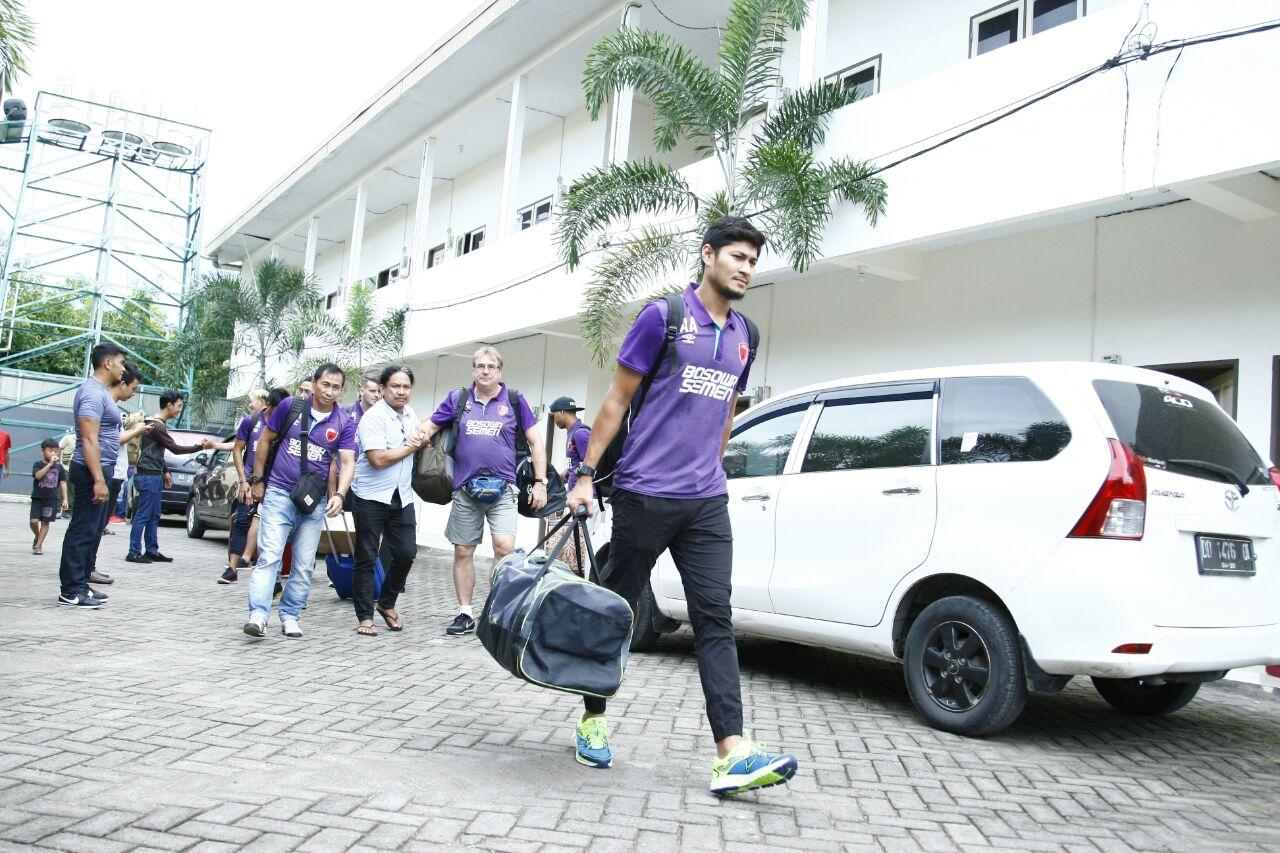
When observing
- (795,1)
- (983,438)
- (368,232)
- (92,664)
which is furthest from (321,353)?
(983,438)

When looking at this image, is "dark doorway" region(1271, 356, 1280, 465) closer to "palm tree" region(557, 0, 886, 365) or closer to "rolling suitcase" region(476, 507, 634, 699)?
"palm tree" region(557, 0, 886, 365)

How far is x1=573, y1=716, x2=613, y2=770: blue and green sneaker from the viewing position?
3.92m

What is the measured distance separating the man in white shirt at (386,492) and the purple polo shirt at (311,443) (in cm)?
14

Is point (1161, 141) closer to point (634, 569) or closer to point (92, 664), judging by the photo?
A: point (634, 569)

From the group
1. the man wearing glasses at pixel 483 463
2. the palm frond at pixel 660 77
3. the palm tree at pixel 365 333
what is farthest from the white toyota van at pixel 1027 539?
the palm tree at pixel 365 333

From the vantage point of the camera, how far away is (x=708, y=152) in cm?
1120

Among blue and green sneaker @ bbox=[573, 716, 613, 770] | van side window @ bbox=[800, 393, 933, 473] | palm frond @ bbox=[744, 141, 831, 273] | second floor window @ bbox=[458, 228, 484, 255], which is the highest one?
second floor window @ bbox=[458, 228, 484, 255]

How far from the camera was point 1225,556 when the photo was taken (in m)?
4.48

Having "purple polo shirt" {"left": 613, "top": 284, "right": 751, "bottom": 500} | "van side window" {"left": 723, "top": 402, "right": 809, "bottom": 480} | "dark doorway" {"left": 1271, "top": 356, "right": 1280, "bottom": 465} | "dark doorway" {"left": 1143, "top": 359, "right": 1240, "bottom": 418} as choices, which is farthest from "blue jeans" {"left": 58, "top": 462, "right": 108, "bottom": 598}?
"dark doorway" {"left": 1271, "top": 356, "right": 1280, "bottom": 465}

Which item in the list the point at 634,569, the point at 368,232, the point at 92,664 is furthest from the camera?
the point at 368,232

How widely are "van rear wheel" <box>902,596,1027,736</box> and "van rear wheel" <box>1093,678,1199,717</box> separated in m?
1.17

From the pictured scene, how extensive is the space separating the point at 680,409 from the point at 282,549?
12.9 ft

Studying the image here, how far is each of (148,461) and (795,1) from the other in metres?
8.47

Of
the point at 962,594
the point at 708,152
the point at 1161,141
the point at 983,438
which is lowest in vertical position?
the point at 962,594
